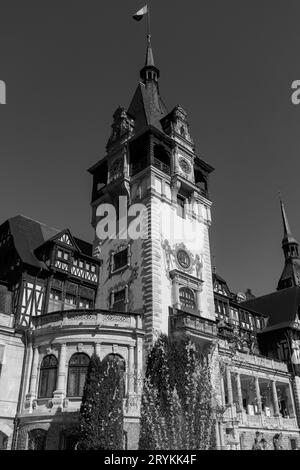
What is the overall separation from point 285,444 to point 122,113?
34.4 m

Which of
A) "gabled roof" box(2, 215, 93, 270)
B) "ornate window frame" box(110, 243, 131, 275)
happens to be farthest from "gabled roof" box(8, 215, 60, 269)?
"ornate window frame" box(110, 243, 131, 275)

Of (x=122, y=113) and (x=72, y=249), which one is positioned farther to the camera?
(x=122, y=113)

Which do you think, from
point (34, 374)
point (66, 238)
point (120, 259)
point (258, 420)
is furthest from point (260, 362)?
point (34, 374)

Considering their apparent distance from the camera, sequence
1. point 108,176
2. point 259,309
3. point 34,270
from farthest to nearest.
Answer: point 259,309, point 108,176, point 34,270

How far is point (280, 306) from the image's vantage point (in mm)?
54062

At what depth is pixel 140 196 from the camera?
3900cm

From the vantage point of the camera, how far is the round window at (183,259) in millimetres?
37500

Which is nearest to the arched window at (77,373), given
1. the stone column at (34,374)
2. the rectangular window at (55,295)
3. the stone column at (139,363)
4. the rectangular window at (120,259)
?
the stone column at (34,374)

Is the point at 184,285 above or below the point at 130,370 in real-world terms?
above

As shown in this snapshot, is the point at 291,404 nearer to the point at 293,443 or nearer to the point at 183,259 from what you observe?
the point at 293,443

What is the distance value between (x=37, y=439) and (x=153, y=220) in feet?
59.2
